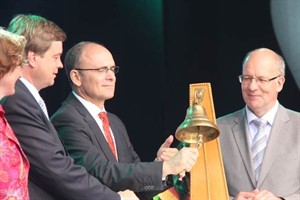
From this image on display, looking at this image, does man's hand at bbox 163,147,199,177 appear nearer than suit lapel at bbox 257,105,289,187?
Yes

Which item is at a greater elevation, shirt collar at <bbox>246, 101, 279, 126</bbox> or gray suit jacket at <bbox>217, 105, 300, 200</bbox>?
shirt collar at <bbox>246, 101, 279, 126</bbox>

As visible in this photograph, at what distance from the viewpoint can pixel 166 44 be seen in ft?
15.6

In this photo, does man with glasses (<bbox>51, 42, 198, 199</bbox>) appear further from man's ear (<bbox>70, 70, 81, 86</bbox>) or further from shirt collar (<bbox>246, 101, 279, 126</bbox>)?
shirt collar (<bbox>246, 101, 279, 126</bbox>)

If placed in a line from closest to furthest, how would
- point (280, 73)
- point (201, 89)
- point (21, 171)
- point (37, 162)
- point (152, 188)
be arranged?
point (21, 171), point (37, 162), point (152, 188), point (201, 89), point (280, 73)

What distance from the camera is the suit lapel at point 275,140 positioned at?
334cm

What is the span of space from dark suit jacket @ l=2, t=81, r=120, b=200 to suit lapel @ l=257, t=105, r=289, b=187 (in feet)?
3.21

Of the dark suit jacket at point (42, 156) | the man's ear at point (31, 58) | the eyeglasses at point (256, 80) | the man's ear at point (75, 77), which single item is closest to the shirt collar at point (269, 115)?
the eyeglasses at point (256, 80)

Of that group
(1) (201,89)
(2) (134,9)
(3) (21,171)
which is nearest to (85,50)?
(1) (201,89)

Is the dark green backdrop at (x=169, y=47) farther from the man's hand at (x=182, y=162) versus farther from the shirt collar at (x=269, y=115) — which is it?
the man's hand at (x=182, y=162)

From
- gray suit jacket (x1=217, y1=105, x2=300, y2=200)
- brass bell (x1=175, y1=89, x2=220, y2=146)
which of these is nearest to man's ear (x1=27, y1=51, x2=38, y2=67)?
brass bell (x1=175, y1=89, x2=220, y2=146)

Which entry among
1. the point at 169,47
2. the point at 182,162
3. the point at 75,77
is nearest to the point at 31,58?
the point at 75,77

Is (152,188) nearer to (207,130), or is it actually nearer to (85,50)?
(207,130)

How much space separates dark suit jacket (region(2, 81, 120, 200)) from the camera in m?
2.64

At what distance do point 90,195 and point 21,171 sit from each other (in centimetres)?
42
